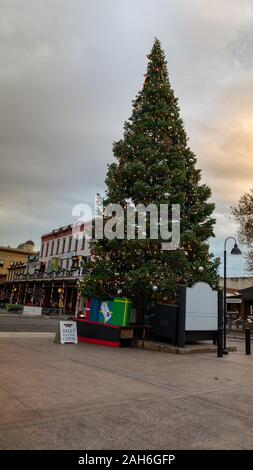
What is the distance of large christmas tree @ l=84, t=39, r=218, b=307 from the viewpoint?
14.0 meters

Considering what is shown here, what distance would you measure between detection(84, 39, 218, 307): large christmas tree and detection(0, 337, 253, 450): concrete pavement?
14.8 feet

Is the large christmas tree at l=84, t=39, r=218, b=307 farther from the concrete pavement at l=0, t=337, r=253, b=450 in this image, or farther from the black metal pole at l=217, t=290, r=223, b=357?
the concrete pavement at l=0, t=337, r=253, b=450

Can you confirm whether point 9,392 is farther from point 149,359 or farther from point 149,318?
point 149,318

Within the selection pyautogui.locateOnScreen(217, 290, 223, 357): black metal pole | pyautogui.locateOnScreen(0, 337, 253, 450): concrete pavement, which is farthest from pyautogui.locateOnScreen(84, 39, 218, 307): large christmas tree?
pyautogui.locateOnScreen(0, 337, 253, 450): concrete pavement

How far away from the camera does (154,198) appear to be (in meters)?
14.8

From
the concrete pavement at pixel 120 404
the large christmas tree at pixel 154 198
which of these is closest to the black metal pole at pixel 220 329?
the large christmas tree at pixel 154 198

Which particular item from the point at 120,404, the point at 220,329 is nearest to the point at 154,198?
the point at 220,329

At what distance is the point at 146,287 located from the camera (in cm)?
1351

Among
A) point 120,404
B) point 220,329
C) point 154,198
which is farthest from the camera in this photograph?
point 154,198

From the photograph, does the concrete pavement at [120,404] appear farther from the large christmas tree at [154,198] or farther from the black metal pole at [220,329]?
the large christmas tree at [154,198]

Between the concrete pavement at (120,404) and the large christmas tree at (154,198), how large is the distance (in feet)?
14.8

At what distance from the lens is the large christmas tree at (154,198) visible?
14008 millimetres

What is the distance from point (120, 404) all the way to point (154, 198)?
33.6 ft

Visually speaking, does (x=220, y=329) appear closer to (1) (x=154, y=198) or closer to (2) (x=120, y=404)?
(1) (x=154, y=198)
